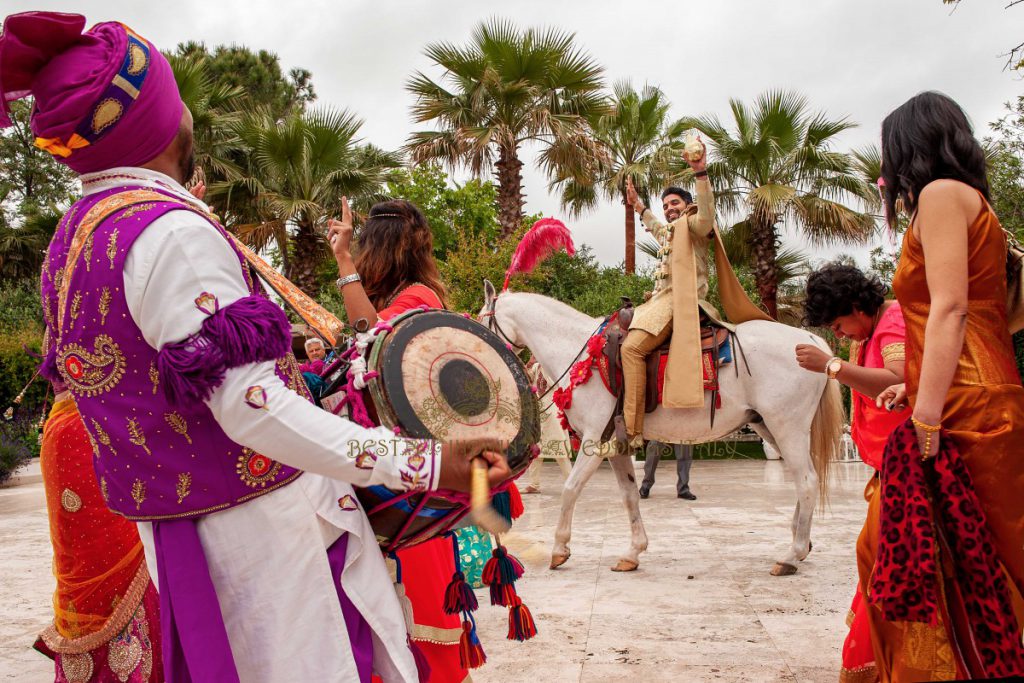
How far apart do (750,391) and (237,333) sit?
5.59 meters

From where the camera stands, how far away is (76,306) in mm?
1594

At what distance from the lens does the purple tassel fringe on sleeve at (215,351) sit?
142 centimetres

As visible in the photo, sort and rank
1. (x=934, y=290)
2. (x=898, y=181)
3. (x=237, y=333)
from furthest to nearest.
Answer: (x=898, y=181) < (x=934, y=290) < (x=237, y=333)

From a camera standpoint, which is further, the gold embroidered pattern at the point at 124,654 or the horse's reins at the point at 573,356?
the horse's reins at the point at 573,356

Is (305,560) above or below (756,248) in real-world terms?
below

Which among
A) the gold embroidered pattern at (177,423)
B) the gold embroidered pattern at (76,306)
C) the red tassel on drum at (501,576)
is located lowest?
the red tassel on drum at (501,576)

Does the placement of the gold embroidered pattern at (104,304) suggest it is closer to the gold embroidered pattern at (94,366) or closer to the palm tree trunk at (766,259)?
the gold embroidered pattern at (94,366)

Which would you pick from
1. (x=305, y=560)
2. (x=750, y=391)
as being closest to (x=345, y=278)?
(x=305, y=560)

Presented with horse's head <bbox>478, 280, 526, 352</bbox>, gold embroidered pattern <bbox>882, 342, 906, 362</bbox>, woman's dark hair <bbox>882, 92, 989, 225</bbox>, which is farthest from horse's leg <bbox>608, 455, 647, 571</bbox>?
woman's dark hair <bbox>882, 92, 989, 225</bbox>

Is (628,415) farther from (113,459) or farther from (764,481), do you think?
(764,481)

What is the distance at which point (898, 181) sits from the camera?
8.33ft

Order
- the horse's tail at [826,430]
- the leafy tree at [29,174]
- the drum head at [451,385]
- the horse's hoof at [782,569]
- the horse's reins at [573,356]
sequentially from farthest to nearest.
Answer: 1. the leafy tree at [29,174]
2. the horse's reins at [573,356]
3. the horse's tail at [826,430]
4. the horse's hoof at [782,569]
5. the drum head at [451,385]

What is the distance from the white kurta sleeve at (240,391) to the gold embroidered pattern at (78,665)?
2394 millimetres

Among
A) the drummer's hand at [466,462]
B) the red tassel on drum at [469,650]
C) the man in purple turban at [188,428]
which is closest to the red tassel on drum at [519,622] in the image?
the red tassel on drum at [469,650]
